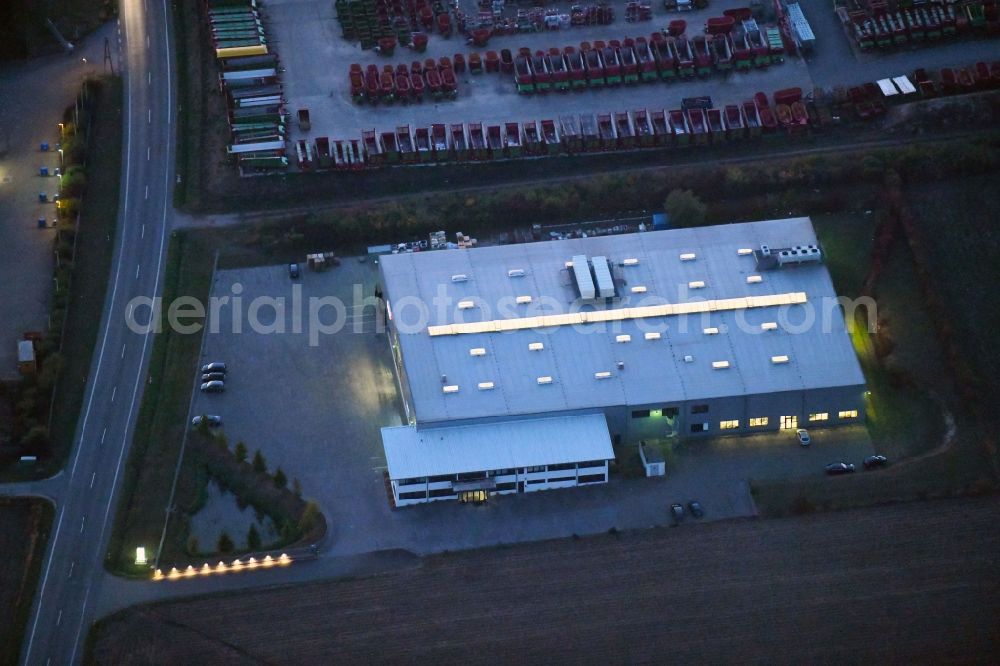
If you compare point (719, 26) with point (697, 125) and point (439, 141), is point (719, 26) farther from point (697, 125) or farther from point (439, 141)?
point (439, 141)

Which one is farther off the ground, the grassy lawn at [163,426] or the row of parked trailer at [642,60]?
the row of parked trailer at [642,60]

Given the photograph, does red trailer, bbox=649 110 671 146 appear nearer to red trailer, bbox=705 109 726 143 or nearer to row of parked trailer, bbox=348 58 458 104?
red trailer, bbox=705 109 726 143

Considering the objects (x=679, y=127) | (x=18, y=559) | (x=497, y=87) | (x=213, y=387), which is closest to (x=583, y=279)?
(x=679, y=127)

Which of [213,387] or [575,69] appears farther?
[575,69]

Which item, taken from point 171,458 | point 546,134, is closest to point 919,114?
point 546,134

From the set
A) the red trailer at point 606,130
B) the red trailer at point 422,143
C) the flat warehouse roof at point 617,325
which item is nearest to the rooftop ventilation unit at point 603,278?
the flat warehouse roof at point 617,325

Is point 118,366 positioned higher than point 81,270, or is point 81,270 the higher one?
point 81,270

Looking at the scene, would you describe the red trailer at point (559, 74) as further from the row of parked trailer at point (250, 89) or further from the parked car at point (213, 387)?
the parked car at point (213, 387)
